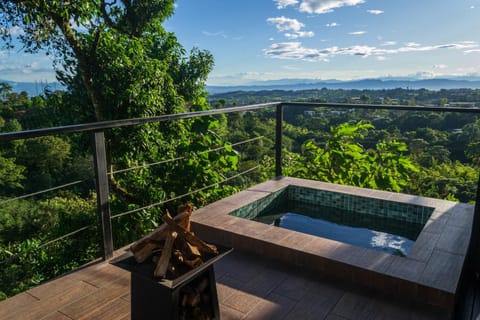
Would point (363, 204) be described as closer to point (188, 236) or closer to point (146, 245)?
point (188, 236)

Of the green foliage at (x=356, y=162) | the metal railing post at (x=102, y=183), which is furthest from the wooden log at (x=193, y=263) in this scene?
the green foliage at (x=356, y=162)

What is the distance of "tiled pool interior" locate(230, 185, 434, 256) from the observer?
3.25m

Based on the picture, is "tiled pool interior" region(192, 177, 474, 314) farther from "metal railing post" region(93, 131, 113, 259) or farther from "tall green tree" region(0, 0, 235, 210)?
"tall green tree" region(0, 0, 235, 210)

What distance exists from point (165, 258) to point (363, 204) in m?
2.60

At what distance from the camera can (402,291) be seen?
205cm

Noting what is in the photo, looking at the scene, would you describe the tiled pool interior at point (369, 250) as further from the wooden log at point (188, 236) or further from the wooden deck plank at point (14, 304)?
the wooden deck plank at point (14, 304)

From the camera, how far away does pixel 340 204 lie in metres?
3.66

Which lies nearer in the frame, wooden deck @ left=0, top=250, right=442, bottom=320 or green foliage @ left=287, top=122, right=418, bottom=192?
wooden deck @ left=0, top=250, right=442, bottom=320

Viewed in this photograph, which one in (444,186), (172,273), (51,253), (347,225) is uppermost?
(172,273)

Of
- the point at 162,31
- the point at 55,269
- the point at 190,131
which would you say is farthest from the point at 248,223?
the point at 162,31

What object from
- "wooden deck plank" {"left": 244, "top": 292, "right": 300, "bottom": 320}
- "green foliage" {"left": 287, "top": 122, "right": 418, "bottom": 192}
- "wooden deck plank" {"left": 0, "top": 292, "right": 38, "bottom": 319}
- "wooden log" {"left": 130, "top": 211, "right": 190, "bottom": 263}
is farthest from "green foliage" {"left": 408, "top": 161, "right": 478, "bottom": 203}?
"wooden deck plank" {"left": 0, "top": 292, "right": 38, "bottom": 319}

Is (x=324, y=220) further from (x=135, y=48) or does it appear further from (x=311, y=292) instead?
(x=135, y=48)

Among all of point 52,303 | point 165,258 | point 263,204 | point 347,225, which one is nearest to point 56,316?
point 52,303

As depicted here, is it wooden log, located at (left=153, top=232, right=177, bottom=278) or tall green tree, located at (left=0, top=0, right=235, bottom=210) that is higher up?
tall green tree, located at (left=0, top=0, right=235, bottom=210)
